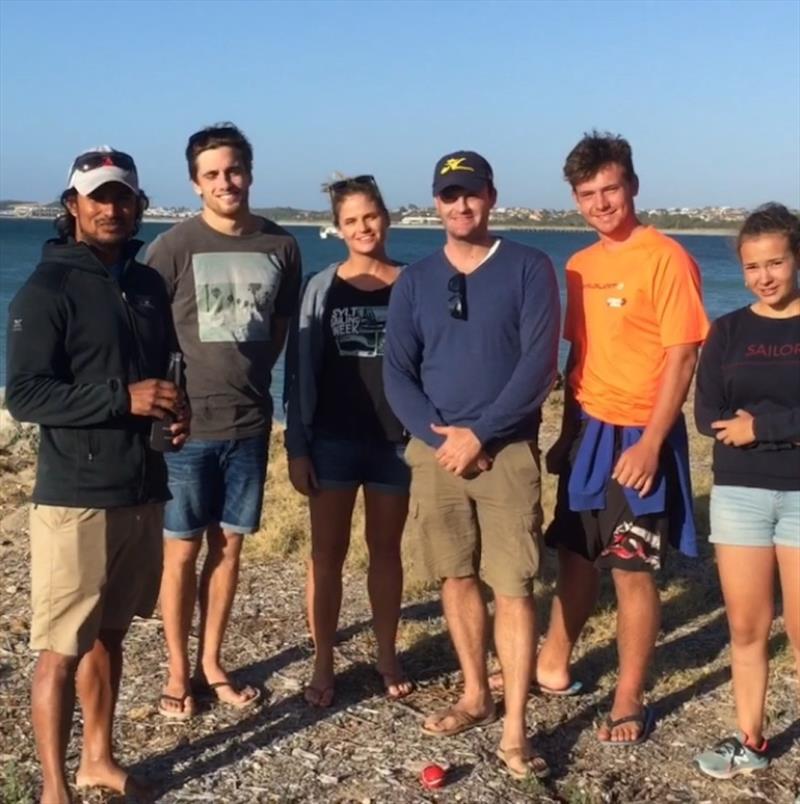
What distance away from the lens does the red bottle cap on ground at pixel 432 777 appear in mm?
4238

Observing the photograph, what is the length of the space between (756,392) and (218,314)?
219 centimetres

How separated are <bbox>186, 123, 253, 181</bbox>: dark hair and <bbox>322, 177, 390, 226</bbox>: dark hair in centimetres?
38

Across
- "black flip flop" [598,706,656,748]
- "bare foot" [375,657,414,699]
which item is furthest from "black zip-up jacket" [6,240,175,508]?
"black flip flop" [598,706,656,748]

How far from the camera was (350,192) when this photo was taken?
188 inches

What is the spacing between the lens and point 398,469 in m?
4.87

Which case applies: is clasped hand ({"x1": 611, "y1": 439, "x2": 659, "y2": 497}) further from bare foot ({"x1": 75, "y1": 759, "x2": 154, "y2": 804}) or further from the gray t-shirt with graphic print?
bare foot ({"x1": 75, "y1": 759, "x2": 154, "y2": 804})

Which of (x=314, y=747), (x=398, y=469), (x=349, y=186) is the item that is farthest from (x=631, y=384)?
(x=314, y=747)

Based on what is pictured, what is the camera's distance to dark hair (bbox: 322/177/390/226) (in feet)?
15.7

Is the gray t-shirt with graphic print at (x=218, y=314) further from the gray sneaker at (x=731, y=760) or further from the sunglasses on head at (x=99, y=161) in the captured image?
the gray sneaker at (x=731, y=760)

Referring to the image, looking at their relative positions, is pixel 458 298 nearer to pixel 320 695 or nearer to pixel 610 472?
pixel 610 472

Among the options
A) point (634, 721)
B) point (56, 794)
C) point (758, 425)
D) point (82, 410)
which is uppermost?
point (82, 410)

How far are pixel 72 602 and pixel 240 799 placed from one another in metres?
1.03

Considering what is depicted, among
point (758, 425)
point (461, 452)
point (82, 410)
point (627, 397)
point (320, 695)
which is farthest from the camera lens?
point (320, 695)

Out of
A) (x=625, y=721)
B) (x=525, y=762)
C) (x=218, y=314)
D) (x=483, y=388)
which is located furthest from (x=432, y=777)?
(x=218, y=314)
